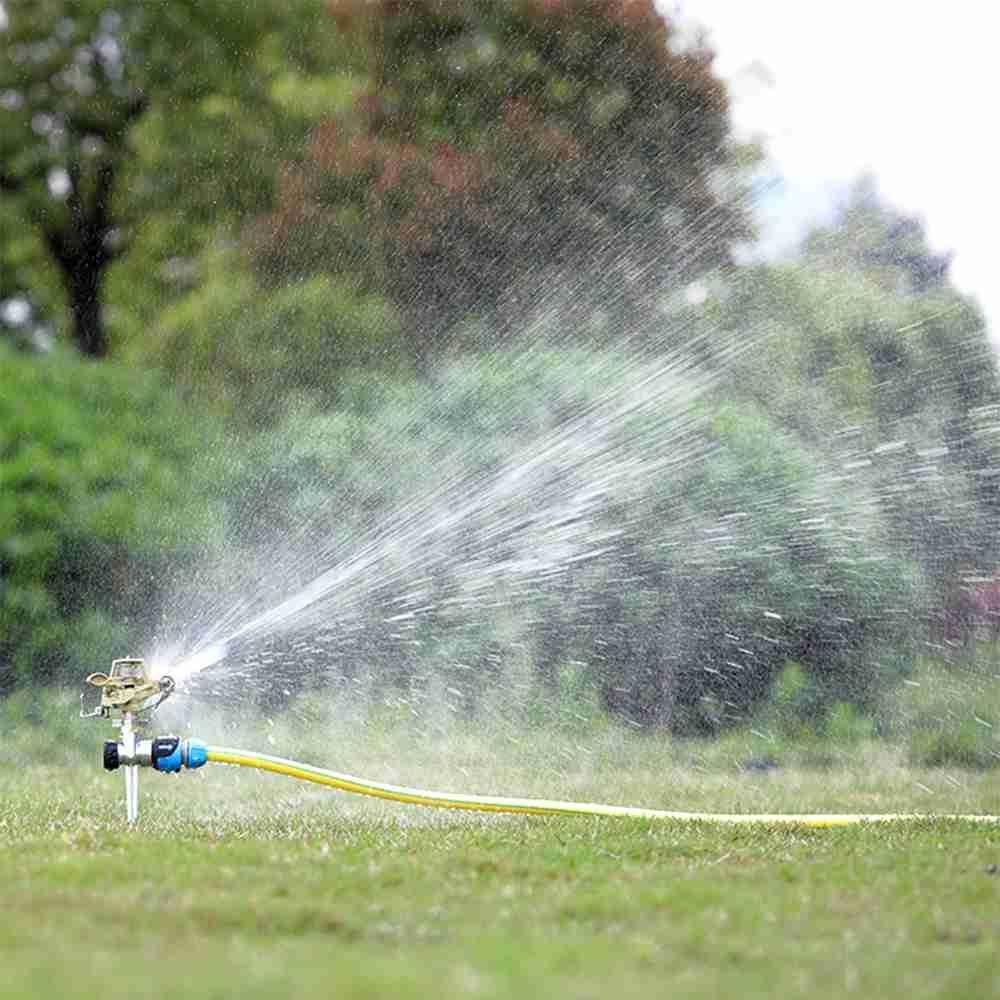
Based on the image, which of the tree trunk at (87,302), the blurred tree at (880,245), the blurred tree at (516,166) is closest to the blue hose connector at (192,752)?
the blurred tree at (516,166)

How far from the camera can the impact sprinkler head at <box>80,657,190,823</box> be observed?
20.0 ft

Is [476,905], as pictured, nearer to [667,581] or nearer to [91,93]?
[667,581]

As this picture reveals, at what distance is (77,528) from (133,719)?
6.03m

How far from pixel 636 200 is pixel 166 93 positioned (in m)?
5.86

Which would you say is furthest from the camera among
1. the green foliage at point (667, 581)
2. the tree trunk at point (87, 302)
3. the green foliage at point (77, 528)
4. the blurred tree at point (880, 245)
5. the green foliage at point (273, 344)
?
the tree trunk at point (87, 302)

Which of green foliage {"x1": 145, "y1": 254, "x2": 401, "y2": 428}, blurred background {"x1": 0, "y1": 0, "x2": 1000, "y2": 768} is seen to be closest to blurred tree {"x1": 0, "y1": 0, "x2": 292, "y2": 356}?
blurred background {"x1": 0, "y1": 0, "x2": 1000, "y2": 768}

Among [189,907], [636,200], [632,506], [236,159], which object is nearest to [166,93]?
[236,159]

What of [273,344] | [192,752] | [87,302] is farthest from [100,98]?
[192,752]

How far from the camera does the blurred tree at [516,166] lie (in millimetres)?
12422

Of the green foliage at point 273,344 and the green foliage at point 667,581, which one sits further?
the green foliage at point 273,344

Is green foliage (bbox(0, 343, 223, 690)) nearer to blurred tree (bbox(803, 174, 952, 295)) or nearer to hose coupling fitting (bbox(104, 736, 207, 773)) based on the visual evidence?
blurred tree (bbox(803, 174, 952, 295))

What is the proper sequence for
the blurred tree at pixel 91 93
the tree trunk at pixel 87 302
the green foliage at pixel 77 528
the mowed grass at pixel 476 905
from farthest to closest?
the blurred tree at pixel 91 93
the tree trunk at pixel 87 302
the green foliage at pixel 77 528
the mowed grass at pixel 476 905

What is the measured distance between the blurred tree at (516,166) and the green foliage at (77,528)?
2.12 metres

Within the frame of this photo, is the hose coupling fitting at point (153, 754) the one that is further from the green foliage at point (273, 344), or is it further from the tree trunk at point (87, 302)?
A: the tree trunk at point (87, 302)
